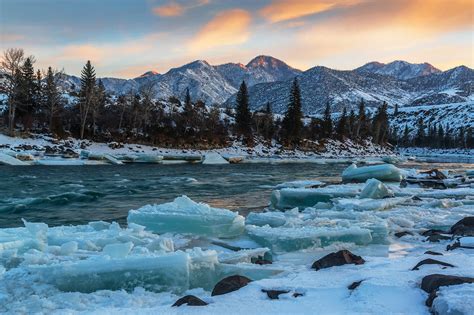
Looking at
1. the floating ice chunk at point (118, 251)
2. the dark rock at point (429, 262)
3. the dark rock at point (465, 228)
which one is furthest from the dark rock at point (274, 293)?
the dark rock at point (465, 228)

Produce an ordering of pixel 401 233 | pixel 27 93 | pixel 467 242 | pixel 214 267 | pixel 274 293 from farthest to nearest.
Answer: pixel 27 93 < pixel 401 233 < pixel 467 242 < pixel 214 267 < pixel 274 293

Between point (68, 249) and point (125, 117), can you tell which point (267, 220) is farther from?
point (125, 117)

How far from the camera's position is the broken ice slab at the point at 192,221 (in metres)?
8.98

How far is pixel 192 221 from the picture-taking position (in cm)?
904

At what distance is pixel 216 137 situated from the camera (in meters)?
67.0

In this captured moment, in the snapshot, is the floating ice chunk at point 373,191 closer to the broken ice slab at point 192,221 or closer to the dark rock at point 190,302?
the broken ice slab at point 192,221

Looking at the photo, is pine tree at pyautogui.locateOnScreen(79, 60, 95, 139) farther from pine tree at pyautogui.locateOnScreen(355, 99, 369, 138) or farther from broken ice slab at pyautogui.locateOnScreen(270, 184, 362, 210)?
pine tree at pyautogui.locateOnScreen(355, 99, 369, 138)

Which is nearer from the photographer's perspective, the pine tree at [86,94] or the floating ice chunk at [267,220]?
the floating ice chunk at [267,220]

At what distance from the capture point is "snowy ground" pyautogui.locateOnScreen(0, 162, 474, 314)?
472cm

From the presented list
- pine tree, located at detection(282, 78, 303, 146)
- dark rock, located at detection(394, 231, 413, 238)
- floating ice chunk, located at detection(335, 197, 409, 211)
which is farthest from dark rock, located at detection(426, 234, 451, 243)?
pine tree, located at detection(282, 78, 303, 146)

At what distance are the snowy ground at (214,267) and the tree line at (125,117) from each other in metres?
44.2

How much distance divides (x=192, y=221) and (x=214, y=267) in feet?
9.27

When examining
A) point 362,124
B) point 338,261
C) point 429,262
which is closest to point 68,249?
point 338,261

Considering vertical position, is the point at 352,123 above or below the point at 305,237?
above
